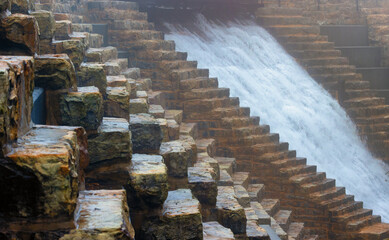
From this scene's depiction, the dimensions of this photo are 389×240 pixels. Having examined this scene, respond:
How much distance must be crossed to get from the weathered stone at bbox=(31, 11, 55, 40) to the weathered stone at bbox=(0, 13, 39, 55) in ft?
4.22

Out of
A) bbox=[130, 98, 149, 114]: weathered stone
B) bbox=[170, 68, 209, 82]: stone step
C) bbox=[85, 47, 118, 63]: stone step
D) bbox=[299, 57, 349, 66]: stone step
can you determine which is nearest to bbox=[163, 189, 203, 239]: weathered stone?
bbox=[130, 98, 149, 114]: weathered stone

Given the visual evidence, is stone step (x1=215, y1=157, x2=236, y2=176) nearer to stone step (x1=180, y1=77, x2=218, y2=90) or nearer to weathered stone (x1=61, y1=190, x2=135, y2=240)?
stone step (x1=180, y1=77, x2=218, y2=90)

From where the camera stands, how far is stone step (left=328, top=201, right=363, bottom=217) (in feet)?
32.2

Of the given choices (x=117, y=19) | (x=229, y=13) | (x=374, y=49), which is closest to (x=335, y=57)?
(x=374, y=49)

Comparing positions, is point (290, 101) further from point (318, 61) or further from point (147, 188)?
point (147, 188)

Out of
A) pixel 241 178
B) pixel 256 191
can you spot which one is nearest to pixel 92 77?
pixel 241 178

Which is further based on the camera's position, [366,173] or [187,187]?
[366,173]

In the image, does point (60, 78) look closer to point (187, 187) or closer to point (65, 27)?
point (187, 187)

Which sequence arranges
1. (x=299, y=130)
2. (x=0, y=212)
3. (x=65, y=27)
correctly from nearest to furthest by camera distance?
(x=0, y=212), (x=65, y=27), (x=299, y=130)

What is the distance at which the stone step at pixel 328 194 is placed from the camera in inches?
390

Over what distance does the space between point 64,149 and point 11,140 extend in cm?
20

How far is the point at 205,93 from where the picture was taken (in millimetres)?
10375

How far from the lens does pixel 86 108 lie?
3633 mm

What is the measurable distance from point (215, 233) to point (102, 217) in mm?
1807
